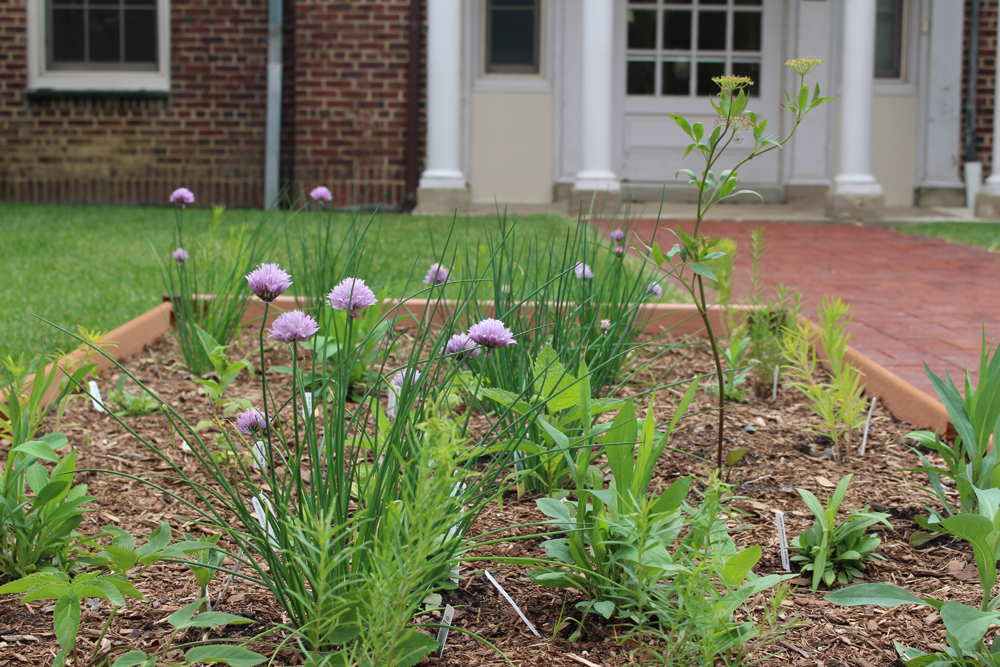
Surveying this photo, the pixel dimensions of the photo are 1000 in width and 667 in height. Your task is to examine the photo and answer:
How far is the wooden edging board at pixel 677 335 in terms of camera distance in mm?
2010

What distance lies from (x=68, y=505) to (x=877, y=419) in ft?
5.67

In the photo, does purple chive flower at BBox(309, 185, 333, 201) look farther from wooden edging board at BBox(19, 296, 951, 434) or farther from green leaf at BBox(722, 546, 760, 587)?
green leaf at BBox(722, 546, 760, 587)

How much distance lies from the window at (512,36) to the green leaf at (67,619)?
8532 millimetres

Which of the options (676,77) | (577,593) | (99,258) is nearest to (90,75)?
(99,258)

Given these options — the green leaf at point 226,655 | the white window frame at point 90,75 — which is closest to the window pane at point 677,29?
the white window frame at point 90,75

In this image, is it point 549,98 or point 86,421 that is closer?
point 86,421

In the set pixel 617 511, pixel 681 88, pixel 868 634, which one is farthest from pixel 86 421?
pixel 681 88

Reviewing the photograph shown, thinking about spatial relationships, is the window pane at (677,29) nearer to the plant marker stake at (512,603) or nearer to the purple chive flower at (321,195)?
the purple chive flower at (321,195)

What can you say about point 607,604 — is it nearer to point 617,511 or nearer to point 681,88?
point 617,511

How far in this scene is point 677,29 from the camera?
362 inches

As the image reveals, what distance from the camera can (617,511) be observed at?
1.22 m

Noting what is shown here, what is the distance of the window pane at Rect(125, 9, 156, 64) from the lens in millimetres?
8828

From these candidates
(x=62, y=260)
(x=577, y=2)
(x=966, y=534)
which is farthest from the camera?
(x=577, y=2)

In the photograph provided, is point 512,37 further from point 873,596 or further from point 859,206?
point 873,596
